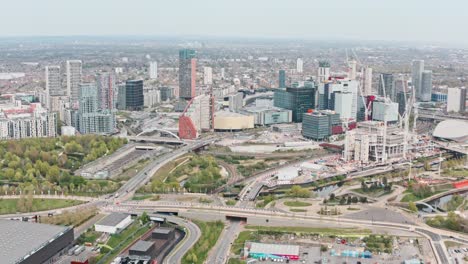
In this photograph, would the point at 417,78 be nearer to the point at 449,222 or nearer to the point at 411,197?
the point at 411,197

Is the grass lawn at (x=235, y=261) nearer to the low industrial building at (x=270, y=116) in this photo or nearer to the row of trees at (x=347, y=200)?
the row of trees at (x=347, y=200)

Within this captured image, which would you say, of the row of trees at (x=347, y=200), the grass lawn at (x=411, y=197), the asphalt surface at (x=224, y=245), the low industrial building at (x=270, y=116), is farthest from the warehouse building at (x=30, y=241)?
the low industrial building at (x=270, y=116)

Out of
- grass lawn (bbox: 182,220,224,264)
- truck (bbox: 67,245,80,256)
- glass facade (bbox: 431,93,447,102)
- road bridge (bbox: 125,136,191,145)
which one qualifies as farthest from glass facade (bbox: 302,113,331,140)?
truck (bbox: 67,245,80,256)

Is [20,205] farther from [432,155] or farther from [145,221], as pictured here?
[432,155]

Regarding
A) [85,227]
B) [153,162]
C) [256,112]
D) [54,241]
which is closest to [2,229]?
[54,241]

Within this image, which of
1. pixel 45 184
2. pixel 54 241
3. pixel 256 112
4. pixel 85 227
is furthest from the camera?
pixel 256 112

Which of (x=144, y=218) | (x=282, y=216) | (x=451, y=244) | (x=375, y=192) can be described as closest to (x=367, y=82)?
(x=375, y=192)
